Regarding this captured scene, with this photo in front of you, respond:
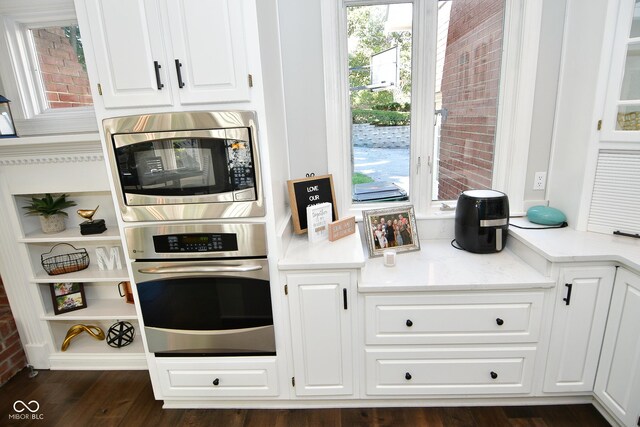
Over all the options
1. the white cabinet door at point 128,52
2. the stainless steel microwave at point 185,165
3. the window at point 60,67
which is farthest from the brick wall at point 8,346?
the white cabinet door at point 128,52

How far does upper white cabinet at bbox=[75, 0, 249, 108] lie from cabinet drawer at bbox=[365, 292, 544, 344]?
1.26m

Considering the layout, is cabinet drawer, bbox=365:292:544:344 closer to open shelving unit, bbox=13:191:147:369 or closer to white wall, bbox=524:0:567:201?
white wall, bbox=524:0:567:201

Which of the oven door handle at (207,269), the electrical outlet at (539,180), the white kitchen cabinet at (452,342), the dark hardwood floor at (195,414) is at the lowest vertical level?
the dark hardwood floor at (195,414)

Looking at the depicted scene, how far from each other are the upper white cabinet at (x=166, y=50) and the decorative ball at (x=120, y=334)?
5.21 ft

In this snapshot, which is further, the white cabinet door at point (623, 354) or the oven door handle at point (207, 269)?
the oven door handle at point (207, 269)

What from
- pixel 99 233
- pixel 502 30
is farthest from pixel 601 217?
pixel 99 233

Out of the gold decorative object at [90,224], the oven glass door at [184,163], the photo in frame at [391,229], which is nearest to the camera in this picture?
the oven glass door at [184,163]

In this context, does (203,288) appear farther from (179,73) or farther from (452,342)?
(452,342)

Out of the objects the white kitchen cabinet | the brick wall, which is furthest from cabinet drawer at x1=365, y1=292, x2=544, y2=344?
the brick wall

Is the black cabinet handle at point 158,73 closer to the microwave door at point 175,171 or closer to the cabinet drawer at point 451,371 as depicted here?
the microwave door at point 175,171

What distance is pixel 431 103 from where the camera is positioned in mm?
2098

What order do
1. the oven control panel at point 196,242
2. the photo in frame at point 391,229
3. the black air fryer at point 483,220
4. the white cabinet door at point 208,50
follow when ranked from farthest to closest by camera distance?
the photo in frame at point 391,229 < the black air fryer at point 483,220 < the oven control panel at point 196,242 < the white cabinet door at point 208,50

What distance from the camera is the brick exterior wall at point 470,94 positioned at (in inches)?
79.6

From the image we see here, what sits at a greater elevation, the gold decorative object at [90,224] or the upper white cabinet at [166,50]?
the upper white cabinet at [166,50]
